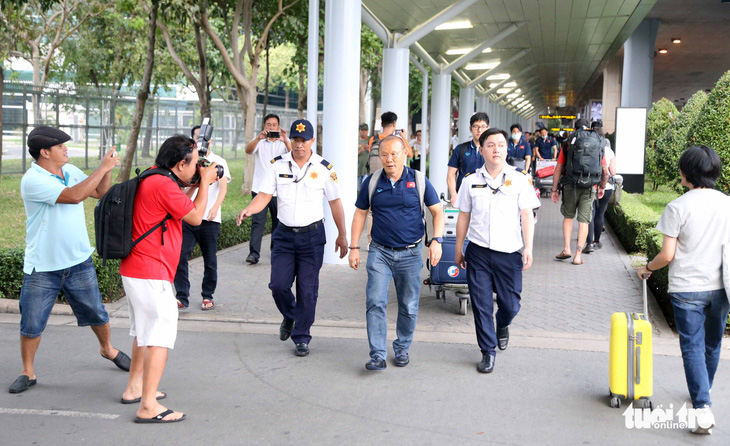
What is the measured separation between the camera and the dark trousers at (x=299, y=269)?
637cm

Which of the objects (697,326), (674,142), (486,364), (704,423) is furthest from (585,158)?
(674,142)

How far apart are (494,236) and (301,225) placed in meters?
1.55

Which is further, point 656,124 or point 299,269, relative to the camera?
point 656,124

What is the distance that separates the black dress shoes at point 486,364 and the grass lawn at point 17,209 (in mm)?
7074

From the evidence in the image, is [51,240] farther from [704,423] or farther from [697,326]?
[704,423]

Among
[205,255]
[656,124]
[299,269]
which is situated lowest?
[205,255]

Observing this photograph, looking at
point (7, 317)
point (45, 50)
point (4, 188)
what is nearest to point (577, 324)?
point (7, 317)

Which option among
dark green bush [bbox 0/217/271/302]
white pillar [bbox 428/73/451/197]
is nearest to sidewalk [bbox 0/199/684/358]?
dark green bush [bbox 0/217/271/302]

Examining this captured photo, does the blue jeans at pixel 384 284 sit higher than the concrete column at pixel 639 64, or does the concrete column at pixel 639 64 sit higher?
the concrete column at pixel 639 64

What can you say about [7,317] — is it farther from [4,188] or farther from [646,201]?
[646,201]

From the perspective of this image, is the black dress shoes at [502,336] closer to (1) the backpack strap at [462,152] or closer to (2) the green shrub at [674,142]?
(1) the backpack strap at [462,152]

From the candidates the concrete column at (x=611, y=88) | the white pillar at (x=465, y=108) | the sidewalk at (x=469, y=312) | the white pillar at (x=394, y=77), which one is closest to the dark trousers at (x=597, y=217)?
the sidewalk at (x=469, y=312)

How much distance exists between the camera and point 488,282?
6055mm

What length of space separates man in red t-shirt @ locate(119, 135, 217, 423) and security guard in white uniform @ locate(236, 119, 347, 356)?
151cm
